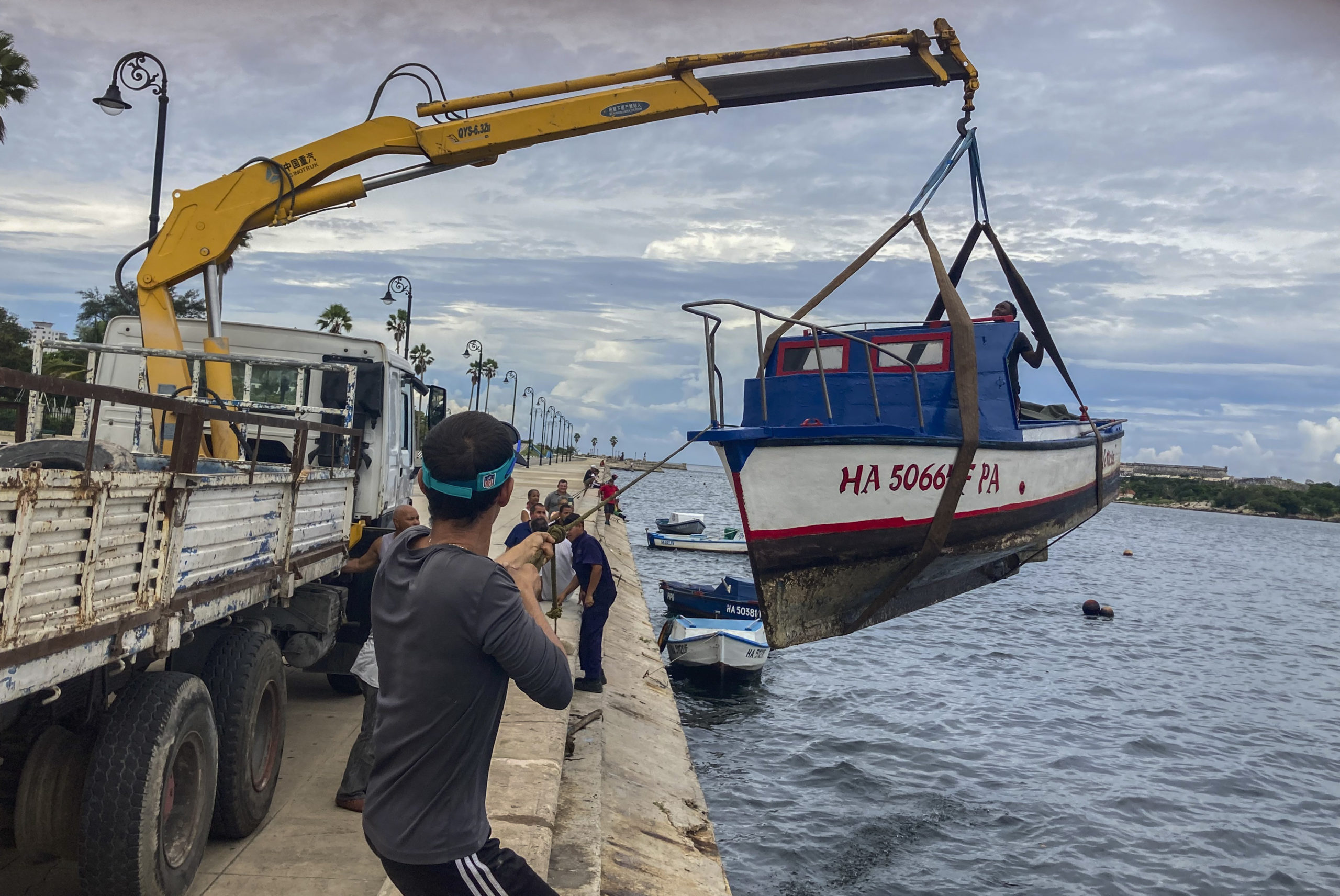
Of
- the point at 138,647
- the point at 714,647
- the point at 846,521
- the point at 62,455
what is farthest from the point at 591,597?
the point at 714,647

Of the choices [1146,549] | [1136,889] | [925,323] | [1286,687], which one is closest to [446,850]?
[925,323]

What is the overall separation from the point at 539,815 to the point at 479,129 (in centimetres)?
757

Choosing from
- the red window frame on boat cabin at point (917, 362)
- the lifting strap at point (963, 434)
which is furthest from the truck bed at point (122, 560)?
the red window frame on boat cabin at point (917, 362)

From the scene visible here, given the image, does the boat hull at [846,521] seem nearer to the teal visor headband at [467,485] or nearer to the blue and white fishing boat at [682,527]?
the teal visor headband at [467,485]

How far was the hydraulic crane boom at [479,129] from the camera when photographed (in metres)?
9.14

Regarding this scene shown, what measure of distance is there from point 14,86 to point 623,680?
945 inches

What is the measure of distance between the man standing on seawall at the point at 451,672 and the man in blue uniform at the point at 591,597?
6826 millimetres

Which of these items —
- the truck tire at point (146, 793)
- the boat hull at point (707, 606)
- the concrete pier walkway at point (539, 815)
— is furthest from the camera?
the boat hull at point (707, 606)

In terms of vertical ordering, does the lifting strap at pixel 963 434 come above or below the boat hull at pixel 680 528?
above

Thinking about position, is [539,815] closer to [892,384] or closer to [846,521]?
[846,521]

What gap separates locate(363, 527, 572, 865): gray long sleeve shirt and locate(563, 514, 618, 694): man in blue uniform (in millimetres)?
6854

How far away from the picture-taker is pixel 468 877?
7.15ft

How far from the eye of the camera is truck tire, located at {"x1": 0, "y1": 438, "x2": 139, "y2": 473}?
484 centimetres

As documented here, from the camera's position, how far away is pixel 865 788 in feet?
45.9
